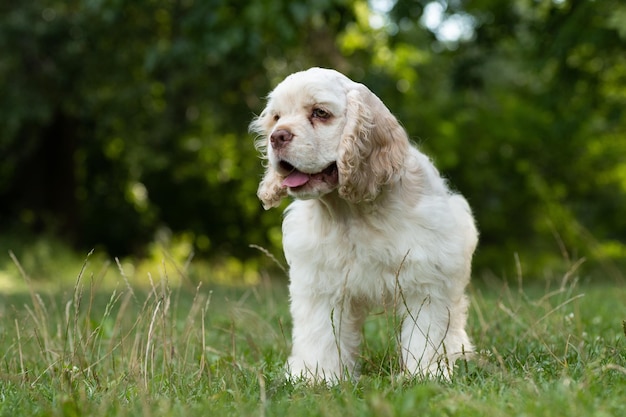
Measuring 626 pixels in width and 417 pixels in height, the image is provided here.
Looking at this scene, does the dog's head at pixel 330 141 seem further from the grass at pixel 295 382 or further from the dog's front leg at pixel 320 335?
the grass at pixel 295 382

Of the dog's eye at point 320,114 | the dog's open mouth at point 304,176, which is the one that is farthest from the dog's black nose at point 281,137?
the dog's eye at point 320,114

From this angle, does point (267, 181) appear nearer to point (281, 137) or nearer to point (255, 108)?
point (281, 137)

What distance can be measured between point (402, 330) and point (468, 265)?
559 millimetres

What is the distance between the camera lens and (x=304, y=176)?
175 inches

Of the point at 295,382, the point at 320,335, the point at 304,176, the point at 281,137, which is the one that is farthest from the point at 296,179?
the point at 295,382

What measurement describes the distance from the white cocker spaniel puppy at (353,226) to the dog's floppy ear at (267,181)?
1cm

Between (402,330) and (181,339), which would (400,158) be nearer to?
(402,330)

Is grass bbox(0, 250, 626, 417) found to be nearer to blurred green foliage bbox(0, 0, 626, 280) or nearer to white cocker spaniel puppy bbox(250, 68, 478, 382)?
white cocker spaniel puppy bbox(250, 68, 478, 382)

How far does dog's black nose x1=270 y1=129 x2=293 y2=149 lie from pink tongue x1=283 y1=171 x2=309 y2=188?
0.61 feet

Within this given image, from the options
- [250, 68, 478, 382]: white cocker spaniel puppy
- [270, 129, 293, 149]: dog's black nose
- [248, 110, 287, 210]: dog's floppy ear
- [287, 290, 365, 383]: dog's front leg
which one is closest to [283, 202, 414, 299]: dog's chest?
[250, 68, 478, 382]: white cocker spaniel puppy

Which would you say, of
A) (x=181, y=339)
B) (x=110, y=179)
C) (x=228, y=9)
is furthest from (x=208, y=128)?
(x=181, y=339)

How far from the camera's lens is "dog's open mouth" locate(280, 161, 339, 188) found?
4.40 metres

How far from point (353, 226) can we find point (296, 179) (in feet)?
1.30

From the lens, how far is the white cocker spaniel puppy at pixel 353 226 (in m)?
4.39
